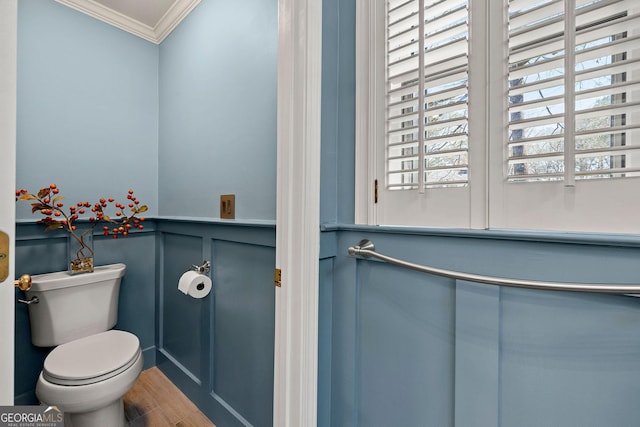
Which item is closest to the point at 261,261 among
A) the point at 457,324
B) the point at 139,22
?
the point at 457,324

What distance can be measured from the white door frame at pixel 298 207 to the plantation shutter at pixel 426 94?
0.76 feet

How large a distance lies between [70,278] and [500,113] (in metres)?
1.96

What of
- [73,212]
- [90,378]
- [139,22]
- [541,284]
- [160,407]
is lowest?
[160,407]

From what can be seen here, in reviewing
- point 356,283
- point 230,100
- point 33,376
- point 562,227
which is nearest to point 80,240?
point 33,376

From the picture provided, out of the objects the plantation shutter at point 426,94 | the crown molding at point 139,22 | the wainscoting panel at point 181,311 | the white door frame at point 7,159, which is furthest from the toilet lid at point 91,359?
the crown molding at point 139,22

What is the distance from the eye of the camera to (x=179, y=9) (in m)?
1.67

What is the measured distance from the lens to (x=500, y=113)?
668 mm

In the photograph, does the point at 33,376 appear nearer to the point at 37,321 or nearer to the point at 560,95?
the point at 37,321

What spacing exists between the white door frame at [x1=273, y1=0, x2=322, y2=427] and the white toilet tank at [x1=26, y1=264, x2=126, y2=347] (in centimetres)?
125

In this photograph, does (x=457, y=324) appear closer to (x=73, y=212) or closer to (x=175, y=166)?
(x=175, y=166)

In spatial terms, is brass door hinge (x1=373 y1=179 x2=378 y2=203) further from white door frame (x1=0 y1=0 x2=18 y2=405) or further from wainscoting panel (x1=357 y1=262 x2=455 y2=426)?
white door frame (x1=0 y1=0 x2=18 y2=405)

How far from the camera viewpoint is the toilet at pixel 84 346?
3.65 ft

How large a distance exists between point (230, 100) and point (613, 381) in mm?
1588

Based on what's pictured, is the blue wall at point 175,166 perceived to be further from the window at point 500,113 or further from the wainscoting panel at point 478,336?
the window at point 500,113
